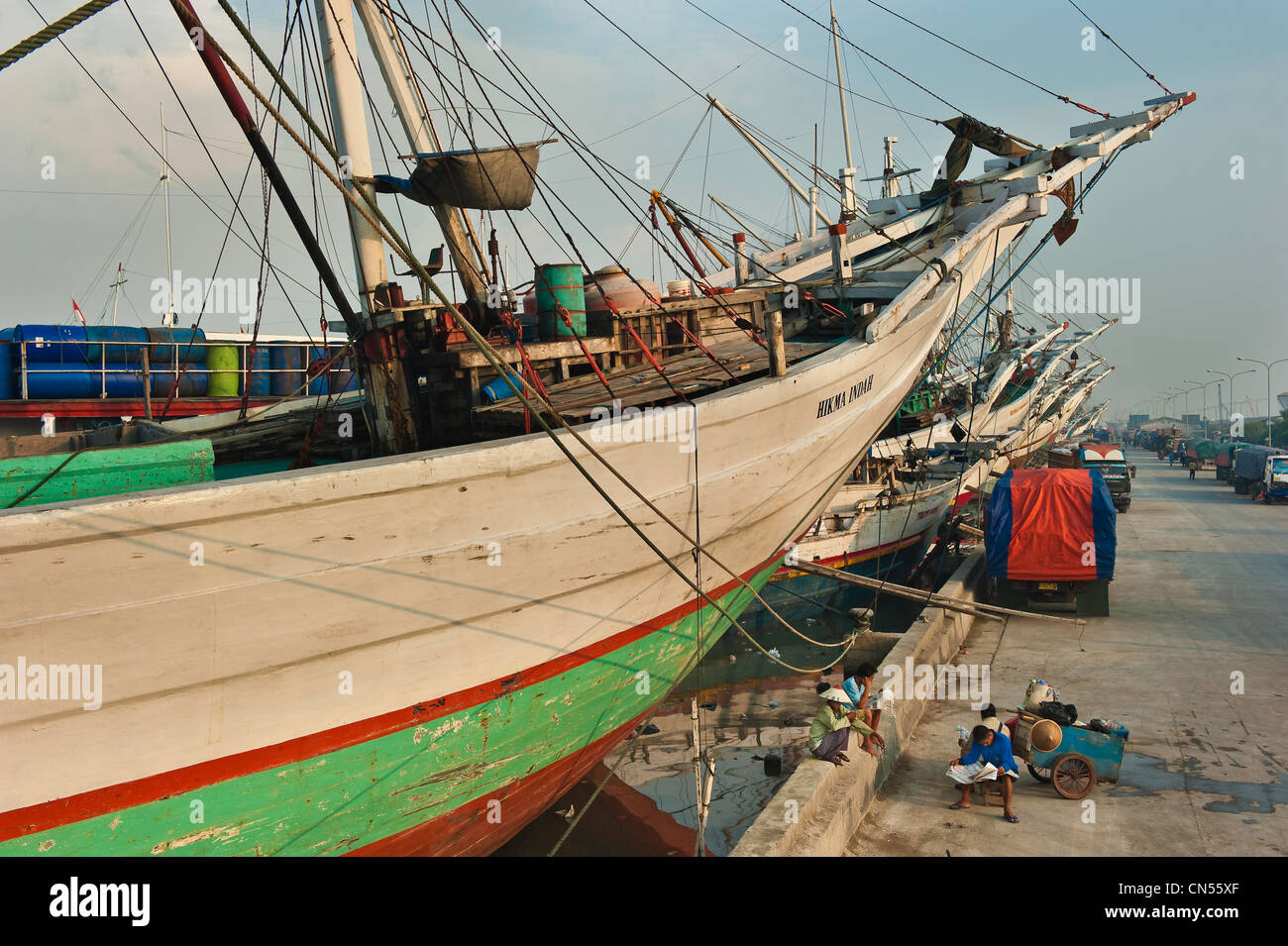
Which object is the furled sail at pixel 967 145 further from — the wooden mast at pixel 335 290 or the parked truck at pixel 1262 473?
the parked truck at pixel 1262 473

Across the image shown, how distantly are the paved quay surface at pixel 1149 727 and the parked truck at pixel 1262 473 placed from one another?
20.6 meters

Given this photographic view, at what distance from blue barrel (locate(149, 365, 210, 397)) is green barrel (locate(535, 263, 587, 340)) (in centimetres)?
1257

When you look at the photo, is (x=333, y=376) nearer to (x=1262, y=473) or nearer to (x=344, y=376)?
(x=344, y=376)

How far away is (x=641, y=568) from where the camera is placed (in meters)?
7.66

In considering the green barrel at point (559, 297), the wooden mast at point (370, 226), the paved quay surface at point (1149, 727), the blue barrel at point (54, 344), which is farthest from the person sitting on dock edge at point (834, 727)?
the blue barrel at point (54, 344)

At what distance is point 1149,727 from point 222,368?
1940 centimetres

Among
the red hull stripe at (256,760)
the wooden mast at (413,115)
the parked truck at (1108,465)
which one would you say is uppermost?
the wooden mast at (413,115)

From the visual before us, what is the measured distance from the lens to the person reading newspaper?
8055 millimetres

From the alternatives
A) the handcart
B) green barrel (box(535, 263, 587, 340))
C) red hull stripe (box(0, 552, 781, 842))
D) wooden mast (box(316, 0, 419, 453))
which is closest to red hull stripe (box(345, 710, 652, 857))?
red hull stripe (box(0, 552, 781, 842))

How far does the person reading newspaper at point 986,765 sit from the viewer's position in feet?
26.4

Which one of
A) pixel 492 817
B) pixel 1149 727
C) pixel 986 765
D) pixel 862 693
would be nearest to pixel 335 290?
pixel 492 817
